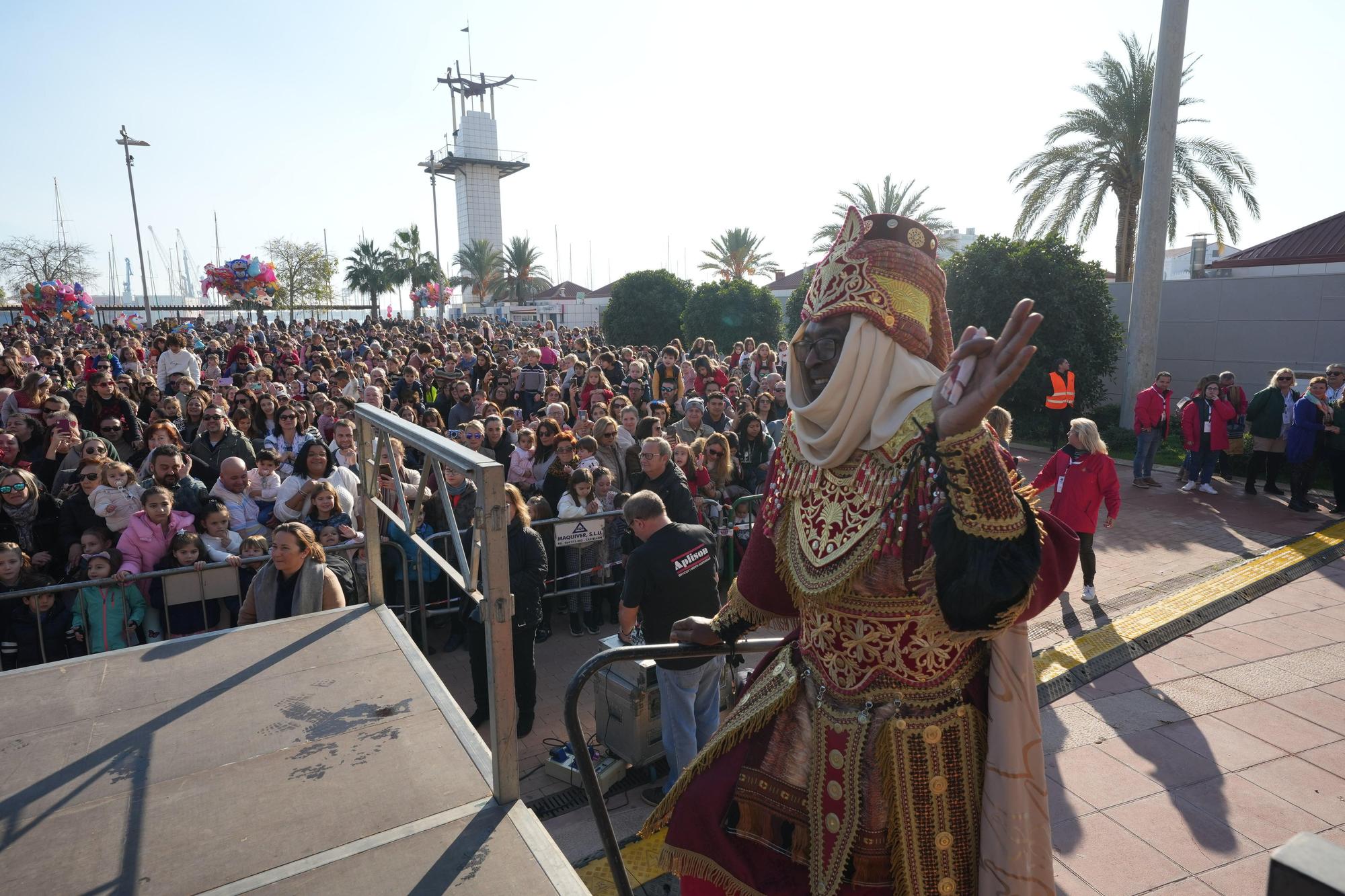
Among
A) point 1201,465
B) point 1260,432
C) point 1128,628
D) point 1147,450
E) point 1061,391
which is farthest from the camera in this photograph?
point 1061,391

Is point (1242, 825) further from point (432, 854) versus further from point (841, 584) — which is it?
point (432, 854)

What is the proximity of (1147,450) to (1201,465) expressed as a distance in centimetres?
71

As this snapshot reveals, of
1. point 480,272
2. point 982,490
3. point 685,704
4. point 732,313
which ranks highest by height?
point 480,272

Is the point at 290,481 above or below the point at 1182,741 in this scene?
above

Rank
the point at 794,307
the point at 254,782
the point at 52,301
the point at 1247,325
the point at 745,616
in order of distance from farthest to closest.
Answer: the point at 52,301
the point at 794,307
the point at 1247,325
the point at 254,782
the point at 745,616

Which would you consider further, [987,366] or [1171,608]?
[1171,608]

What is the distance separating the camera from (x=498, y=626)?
2713mm

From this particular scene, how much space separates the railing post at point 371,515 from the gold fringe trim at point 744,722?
266 cm

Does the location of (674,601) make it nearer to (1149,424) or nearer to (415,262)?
(1149,424)

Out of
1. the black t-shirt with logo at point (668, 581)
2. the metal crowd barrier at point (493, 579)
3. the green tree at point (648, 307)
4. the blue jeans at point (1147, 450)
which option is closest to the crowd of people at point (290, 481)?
the metal crowd barrier at point (493, 579)

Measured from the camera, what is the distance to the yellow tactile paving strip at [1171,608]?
6242 millimetres

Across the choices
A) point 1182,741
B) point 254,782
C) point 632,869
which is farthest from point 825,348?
point 1182,741

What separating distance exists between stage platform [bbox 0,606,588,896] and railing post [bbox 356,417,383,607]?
0.66 meters

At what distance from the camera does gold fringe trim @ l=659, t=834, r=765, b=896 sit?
222cm
